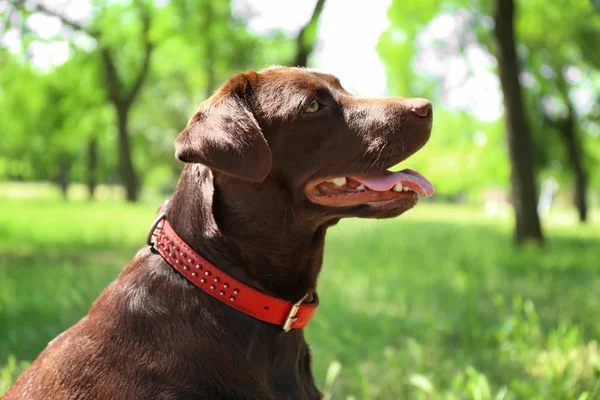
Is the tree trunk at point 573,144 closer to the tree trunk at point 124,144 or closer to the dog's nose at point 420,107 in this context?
the tree trunk at point 124,144

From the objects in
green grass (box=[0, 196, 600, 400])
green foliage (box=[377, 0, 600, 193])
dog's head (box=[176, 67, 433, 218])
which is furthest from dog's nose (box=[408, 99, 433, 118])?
green foliage (box=[377, 0, 600, 193])

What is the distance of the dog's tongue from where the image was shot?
7.30ft

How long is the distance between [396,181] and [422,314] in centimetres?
330

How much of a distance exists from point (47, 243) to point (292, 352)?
9138mm

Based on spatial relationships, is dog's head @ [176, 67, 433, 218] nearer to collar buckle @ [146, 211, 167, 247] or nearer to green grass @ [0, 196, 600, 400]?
collar buckle @ [146, 211, 167, 247]


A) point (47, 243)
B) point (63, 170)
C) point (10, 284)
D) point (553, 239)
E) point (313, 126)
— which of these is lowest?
point (63, 170)

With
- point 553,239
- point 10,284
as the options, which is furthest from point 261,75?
point 553,239

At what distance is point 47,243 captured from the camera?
10.1 m

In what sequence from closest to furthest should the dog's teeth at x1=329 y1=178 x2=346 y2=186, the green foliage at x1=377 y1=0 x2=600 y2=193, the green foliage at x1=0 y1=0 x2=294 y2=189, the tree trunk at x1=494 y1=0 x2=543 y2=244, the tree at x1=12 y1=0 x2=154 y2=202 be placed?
the dog's teeth at x1=329 y1=178 x2=346 y2=186, the tree trunk at x1=494 y1=0 x2=543 y2=244, the green foliage at x1=0 y1=0 x2=294 y2=189, the green foliage at x1=377 y1=0 x2=600 y2=193, the tree at x1=12 y1=0 x2=154 y2=202

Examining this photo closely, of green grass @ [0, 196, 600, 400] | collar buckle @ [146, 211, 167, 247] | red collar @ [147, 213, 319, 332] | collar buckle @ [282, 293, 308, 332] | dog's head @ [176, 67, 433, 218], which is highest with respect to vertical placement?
dog's head @ [176, 67, 433, 218]

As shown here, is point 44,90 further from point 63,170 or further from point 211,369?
point 211,369

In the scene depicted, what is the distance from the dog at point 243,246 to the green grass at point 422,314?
149cm

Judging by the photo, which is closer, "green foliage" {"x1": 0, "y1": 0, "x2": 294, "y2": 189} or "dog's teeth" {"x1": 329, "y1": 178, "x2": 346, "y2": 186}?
"dog's teeth" {"x1": 329, "y1": 178, "x2": 346, "y2": 186}

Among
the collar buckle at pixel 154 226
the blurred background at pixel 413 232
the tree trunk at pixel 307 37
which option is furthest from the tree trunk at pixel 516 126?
the collar buckle at pixel 154 226
